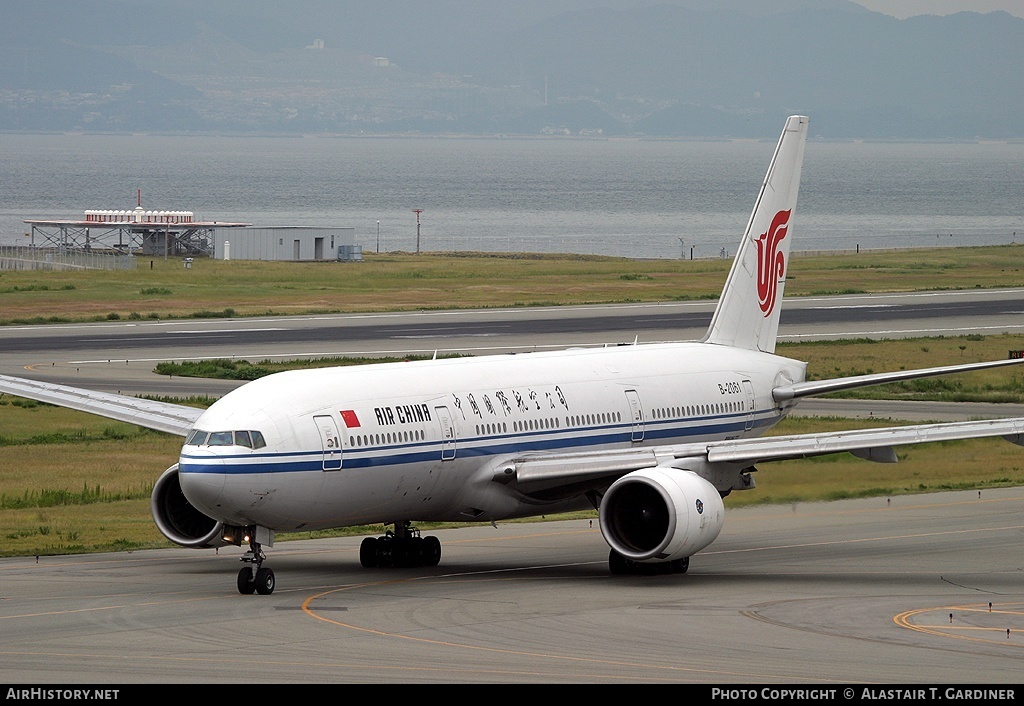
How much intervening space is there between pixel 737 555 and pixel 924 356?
47.0 metres

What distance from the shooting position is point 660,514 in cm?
3625

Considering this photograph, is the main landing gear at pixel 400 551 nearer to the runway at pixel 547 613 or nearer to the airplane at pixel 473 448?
the airplane at pixel 473 448

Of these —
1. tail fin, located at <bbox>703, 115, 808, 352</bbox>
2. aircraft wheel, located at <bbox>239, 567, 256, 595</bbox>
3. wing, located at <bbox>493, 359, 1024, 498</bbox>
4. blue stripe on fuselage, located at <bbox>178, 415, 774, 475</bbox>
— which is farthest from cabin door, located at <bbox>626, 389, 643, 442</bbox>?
aircraft wheel, located at <bbox>239, 567, 256, 595</bbox>

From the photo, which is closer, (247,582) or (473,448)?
(247,582)

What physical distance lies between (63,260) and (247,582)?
399 feet

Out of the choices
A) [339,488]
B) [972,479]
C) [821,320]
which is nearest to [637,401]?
[339,488]

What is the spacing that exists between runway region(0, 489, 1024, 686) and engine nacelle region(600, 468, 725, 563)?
895mm

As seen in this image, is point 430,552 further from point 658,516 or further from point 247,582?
point 247,582

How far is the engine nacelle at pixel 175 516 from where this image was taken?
37188 mm

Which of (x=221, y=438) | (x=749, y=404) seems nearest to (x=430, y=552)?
(x=221, y=438)

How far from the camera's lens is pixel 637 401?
41938 millimetres

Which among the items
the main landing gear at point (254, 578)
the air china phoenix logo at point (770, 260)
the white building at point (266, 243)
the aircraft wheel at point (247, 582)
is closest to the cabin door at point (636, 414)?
the air china phoenix logo at point (770, 260)

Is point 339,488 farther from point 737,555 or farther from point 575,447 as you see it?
point 737,555

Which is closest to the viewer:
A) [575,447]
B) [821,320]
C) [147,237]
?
[575,447]
